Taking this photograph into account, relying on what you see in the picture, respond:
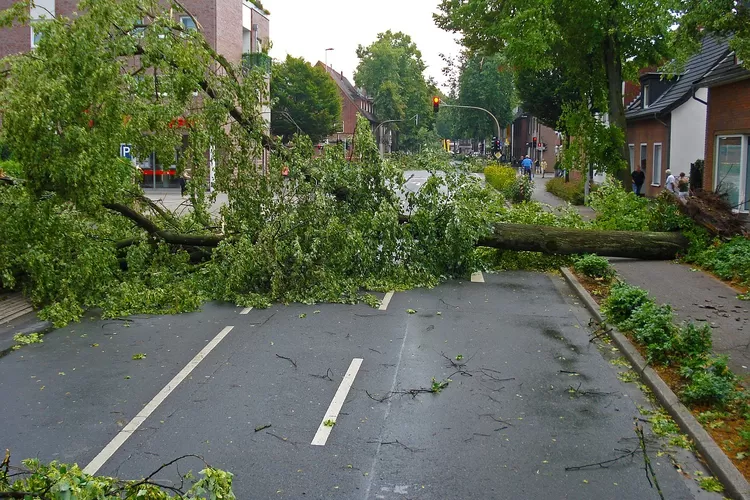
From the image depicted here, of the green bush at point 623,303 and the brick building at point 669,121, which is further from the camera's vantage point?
the brick building at point 669,121

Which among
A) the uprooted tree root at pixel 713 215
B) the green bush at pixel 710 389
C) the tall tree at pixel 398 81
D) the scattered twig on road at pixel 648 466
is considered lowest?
the scattered twig on road at pixel 648 466

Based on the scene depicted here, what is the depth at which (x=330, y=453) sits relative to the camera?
6184 mm

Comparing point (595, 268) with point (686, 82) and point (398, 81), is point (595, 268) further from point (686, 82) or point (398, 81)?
point (398, 81)

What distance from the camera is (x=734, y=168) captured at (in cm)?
2061

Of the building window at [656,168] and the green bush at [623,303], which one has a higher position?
the building window at [656,168]

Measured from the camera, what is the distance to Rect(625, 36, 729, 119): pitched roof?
24.3 m

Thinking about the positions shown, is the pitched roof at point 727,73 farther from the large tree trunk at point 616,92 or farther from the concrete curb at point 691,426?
the concrete curb at point 691,426

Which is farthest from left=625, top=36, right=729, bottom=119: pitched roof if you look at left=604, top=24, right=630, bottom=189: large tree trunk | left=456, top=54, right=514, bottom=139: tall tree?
left=456, top=54, right=514, bottom=139: tall tree

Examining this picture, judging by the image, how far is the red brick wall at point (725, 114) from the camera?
19703 mm

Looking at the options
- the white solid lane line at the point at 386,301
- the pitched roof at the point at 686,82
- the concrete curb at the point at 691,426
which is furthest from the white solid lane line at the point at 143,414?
the pitched roof at the point at 686,82

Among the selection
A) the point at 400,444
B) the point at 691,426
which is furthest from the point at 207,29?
the point at 691,426

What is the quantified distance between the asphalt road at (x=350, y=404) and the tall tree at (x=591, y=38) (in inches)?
485

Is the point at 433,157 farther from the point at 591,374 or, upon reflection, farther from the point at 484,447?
the point at 484,447

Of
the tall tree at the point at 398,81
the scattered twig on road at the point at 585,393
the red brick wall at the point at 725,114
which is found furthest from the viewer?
the tall tree at the point at 398,81
